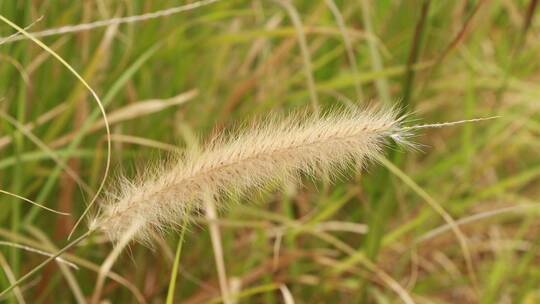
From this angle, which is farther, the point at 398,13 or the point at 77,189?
the point at 398,13

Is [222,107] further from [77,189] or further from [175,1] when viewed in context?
[77,189]

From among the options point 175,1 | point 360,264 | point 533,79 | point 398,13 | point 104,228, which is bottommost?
point 104,228

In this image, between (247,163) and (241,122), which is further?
(241,122)

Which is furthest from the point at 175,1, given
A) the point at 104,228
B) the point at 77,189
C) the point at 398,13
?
the point at 104,228

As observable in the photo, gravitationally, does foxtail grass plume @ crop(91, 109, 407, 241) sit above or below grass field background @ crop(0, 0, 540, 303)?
below

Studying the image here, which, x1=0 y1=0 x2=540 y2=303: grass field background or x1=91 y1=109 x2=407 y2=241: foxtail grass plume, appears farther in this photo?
x1=0 y1=0 x2=540 y2=303: grass field background

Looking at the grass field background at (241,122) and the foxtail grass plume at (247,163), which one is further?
the grass field background at (241,122)

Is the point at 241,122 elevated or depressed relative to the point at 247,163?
elevated

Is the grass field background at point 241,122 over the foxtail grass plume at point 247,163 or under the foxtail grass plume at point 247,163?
over
